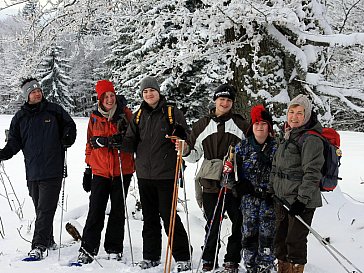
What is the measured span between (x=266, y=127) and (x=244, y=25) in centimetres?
170

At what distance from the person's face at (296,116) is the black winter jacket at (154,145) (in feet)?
3.59

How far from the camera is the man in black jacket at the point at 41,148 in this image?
4.71 m

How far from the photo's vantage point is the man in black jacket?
185 inches

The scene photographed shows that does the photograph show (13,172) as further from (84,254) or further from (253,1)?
(253,1)

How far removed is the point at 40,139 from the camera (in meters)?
4.75

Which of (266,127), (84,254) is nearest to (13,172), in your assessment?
(84,254)

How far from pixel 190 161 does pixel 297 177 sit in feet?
3.85

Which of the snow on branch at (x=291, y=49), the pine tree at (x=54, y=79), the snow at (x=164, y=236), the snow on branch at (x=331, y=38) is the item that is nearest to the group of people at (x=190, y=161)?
the snow at (x=164, y=236)

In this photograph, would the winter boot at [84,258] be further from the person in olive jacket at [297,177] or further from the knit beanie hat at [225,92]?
the knit beanie hat at [225,92]

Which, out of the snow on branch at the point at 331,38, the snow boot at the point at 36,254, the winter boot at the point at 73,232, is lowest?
the snow boot at the point at 36,254

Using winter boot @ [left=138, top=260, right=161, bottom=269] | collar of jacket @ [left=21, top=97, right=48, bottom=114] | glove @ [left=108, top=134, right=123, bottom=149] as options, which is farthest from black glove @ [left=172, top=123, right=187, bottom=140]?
collar of jacket @ [left=21, top=97, right=48, bottom=114]

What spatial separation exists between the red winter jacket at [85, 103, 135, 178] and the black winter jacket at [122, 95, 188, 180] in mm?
286

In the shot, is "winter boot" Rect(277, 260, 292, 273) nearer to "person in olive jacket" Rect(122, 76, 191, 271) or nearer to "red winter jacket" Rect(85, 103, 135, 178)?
"person in olive jacket" Rect(122, 76, 191, 271)

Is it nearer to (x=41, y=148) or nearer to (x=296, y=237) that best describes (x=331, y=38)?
(x=296, y=237)
